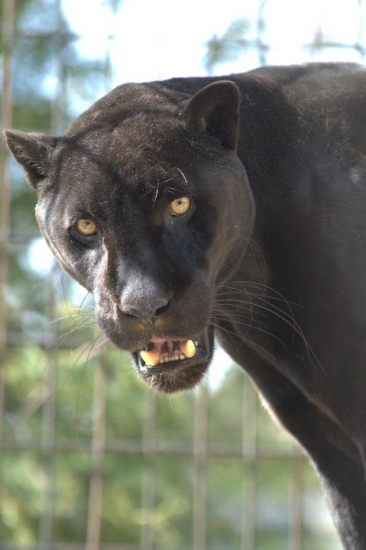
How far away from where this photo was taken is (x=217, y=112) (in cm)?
340

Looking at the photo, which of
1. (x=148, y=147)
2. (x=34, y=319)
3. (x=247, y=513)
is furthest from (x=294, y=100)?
(x=34, y=319)

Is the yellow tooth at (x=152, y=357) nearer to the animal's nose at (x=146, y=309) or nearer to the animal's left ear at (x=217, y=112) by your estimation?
the animal's nose at (x=146, y=309)

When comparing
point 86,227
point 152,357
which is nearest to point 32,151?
point 86,227

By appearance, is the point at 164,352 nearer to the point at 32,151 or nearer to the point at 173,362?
the point at 173,362

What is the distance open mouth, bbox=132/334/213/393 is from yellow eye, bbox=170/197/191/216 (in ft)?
1.21

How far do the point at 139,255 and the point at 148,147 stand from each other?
1.22ft

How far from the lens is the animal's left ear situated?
3348mm

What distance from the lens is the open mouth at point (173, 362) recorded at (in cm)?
324

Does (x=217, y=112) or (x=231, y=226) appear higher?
(x=217, y=112)

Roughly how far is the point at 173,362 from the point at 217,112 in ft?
2.58

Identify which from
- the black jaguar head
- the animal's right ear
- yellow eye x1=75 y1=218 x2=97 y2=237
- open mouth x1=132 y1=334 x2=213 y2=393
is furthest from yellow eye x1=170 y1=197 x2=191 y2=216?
the animal's right ear

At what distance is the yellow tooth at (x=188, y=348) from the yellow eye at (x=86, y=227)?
0.43 meters

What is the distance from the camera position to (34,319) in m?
11.5

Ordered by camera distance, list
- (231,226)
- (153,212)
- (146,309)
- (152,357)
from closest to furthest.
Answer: (146,309) → (153,212) → (152,357) → (231,226)
